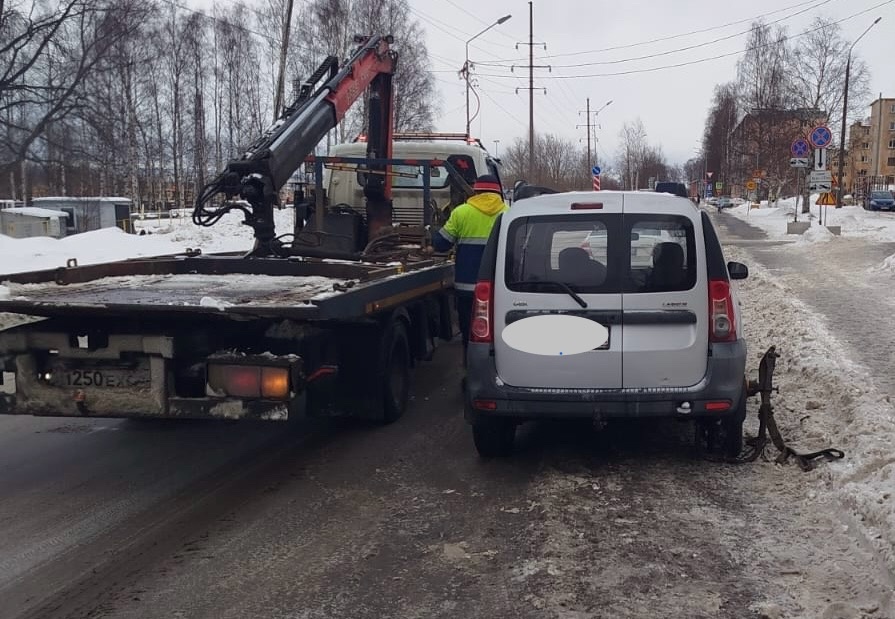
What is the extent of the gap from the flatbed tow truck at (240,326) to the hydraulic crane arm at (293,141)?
2cm

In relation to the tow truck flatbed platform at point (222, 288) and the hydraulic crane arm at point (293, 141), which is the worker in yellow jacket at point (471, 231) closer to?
the tow truck flatbed platform at point (222, 288)

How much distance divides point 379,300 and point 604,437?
1.98 meters

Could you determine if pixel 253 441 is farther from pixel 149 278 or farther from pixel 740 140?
pixel 740 140

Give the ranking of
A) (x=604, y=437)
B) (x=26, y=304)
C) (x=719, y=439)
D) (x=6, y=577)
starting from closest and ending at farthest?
(x=6, y=577) < (x=26, y=304) < (x=719, y=439) < (x=604, y=437)

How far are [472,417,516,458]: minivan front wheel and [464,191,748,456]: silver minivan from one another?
0.33ft

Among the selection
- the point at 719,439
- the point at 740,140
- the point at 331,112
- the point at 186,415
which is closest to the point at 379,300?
the point at 186,415

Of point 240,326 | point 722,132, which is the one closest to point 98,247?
point 240,326

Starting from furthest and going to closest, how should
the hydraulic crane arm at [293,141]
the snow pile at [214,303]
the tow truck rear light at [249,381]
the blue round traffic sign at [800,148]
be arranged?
the blue round traffic sign at [800,148], the hydraulic crane arm at [293,141], the tow truck rear light at [249,381], the snow pile at [214,303]

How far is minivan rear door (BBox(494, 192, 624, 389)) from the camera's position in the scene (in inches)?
208

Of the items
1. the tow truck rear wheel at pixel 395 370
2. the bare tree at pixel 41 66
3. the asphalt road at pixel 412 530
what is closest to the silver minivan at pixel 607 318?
the asphalt road at pixel 412 530

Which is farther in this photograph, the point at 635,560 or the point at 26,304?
the point at 26,304

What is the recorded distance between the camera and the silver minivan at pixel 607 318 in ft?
17.2

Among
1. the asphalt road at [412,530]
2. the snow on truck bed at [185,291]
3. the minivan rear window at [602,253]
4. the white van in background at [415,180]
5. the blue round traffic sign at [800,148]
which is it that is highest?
the blue round traffic sign at [800,148]

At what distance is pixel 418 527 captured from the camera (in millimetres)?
4719
